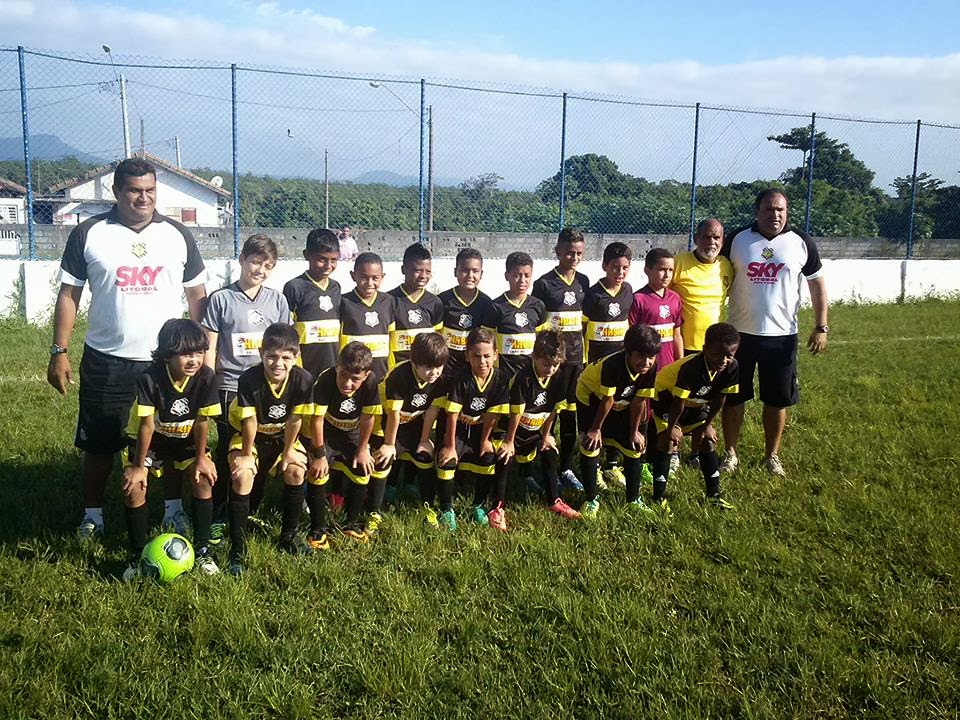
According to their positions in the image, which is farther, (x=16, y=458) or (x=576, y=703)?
(x=16, y=458)

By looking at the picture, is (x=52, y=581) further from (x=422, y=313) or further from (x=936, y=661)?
(x=936, y=661)

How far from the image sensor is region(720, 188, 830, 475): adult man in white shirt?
18.2 ft

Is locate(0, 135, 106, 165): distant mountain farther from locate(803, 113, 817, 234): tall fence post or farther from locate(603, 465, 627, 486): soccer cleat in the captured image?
locate(803, 113, 817, 234): tall fence post

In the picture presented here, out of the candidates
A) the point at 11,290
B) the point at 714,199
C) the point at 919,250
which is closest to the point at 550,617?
the point at 11,290

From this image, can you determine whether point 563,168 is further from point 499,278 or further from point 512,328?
point 512,328

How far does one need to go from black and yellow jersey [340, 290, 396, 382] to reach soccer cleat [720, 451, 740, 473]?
8.69 feet

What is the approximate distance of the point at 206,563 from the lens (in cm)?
379

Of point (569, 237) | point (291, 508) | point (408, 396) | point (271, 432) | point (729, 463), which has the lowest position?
point (729, 463)

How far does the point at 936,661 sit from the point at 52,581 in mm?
3936

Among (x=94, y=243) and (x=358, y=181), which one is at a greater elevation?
(x=358, y=181)

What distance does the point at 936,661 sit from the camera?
3100mm

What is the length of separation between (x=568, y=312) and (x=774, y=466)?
74.5 inches

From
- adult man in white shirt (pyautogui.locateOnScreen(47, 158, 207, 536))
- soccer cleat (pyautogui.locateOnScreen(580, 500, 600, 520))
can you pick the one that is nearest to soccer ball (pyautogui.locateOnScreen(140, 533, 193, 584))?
adult man in white shirt (pyautogui.locateOnScreen(47, 158, 207, 536))

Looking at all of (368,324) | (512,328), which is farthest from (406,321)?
(512,328)
